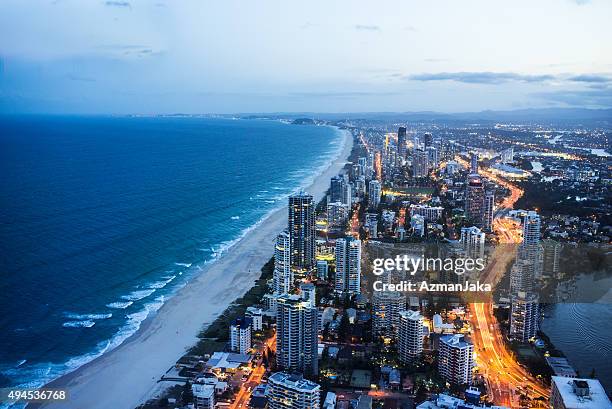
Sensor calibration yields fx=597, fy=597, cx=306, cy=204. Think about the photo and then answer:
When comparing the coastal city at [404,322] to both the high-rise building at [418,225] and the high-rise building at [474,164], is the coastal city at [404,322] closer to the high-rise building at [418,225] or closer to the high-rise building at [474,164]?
the high-rise building at [418,225]

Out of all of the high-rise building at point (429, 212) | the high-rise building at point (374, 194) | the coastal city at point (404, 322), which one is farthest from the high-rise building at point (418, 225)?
the high-rise building at point (374, 194)

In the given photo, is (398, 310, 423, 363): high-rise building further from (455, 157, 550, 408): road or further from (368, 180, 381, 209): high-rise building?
(368, 180, 381, 209): high-rise building

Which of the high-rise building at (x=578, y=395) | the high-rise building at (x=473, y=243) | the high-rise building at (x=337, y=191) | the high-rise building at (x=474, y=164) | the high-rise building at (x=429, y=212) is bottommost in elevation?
the high-rise building at (x=578, y=395)

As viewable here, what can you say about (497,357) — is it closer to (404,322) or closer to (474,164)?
(404,322)

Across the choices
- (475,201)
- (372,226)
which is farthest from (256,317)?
(475,201)

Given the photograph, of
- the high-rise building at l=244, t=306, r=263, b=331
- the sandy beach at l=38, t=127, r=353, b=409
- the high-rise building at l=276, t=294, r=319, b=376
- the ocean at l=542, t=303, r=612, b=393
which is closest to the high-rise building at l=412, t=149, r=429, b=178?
the sandy beach at l=38, t=127, r=353, b=409

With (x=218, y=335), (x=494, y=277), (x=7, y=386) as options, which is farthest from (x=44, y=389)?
(x=494, y=277)
